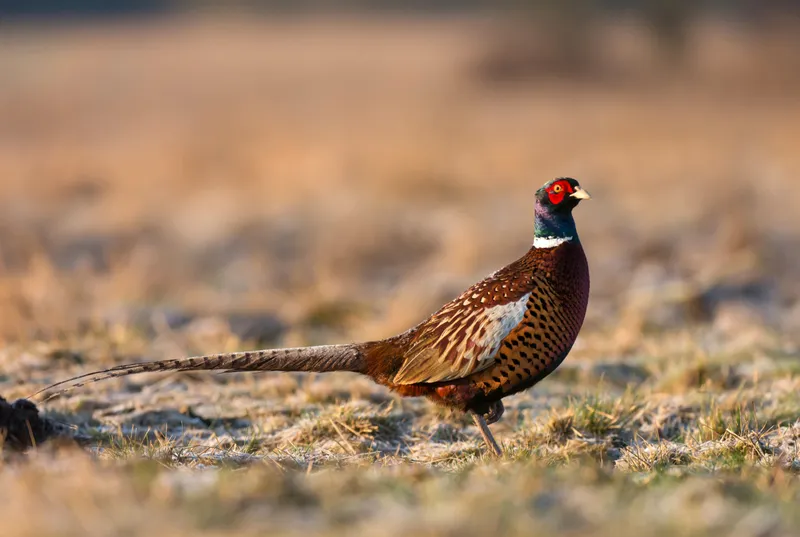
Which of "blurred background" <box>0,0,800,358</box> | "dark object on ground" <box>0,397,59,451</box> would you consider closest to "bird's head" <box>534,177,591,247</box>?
"dark object on ground" <box>0,397,59,451</box>

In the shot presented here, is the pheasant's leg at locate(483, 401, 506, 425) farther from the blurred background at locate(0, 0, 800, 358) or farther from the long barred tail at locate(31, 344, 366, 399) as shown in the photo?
the blurred background at locate(0, 0, 800, 358)

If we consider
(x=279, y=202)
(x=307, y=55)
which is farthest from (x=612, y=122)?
(x=307, y=55)

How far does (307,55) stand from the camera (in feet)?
99.5

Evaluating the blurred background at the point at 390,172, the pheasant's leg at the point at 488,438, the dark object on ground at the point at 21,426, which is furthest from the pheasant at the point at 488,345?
the blurred background at the point at 390,172

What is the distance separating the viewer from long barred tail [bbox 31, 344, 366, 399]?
16.5 feet

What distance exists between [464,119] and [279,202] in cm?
724

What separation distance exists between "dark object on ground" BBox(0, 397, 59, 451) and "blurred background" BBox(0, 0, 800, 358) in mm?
2552

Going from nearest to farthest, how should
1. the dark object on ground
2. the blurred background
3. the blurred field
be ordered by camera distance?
1. the blurred field
2. the dark object on ground
3. the blurred background

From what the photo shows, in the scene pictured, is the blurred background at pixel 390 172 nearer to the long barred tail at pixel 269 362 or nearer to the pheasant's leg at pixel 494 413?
the long barred tail at pixel 269 362

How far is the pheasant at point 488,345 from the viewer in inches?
199

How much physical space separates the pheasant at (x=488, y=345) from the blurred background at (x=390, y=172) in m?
2.72

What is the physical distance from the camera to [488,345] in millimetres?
5062

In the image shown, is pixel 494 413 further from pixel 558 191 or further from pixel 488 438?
pixel 558 191

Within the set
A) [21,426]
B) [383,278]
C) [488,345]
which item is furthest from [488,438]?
[383,278]
